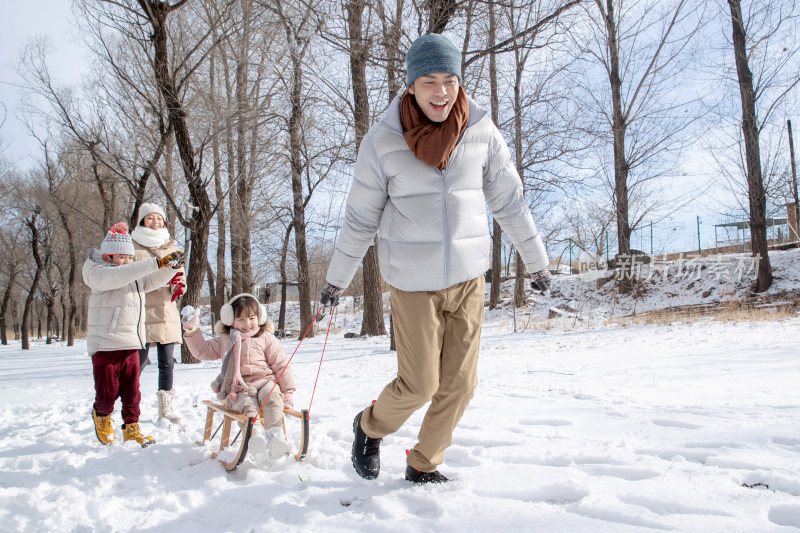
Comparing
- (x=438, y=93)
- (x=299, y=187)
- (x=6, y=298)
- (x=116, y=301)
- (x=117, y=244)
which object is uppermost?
(x=299, y=187)

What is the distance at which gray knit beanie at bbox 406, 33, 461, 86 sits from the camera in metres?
2.24

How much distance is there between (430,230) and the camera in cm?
230

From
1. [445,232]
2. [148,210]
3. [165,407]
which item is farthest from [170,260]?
[445,232]

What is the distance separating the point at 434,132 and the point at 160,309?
11.0ft

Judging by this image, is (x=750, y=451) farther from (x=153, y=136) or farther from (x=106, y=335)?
(x=153, y=136)

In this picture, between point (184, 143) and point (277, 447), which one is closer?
point (277, 447)

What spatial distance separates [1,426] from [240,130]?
723cm

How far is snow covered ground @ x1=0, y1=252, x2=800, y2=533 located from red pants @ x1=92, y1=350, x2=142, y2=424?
279mm

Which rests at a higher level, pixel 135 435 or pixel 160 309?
pixel 160 309

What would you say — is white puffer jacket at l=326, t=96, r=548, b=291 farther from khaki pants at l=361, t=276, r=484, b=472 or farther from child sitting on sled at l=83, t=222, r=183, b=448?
child sitting on sled at l=83, t=222, r=183, b=448

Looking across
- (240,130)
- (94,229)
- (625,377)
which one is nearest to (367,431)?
(625,377)

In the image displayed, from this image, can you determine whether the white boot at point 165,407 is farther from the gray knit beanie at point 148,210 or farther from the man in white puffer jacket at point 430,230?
the man in white puffer jacket at point 430,230

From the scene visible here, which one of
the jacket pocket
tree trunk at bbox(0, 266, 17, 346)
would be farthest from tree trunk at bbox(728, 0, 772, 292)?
tree trunk at bbox(0, 266, 17, 346)

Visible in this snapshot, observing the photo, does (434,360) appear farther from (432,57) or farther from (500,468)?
(432,57)
